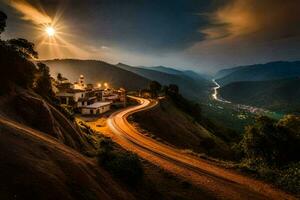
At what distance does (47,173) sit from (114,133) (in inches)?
1421

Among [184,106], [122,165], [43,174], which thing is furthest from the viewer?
[184,106]

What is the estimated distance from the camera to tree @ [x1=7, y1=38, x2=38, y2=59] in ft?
136

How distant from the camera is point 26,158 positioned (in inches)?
538

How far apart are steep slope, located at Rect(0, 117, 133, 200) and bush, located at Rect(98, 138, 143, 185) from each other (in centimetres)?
143

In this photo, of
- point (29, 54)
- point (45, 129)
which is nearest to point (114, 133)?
point (29, 54)

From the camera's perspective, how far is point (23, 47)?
4259 centimetres

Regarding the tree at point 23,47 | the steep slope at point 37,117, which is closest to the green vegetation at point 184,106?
the tree at point 23,47

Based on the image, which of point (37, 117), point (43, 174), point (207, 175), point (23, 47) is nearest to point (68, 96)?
point (23, 47)

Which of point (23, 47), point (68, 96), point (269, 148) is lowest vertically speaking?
point (269, 148)

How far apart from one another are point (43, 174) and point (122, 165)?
7731 millimetres

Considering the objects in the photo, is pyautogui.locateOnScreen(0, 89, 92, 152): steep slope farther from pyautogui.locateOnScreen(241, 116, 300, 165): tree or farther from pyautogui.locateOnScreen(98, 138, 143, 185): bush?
pyautogui.locateOnScreen(241, 116, 300, 165): tree

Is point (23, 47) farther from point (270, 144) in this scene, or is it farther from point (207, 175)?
point (270, 144)

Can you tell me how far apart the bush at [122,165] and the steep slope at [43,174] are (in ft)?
4.69

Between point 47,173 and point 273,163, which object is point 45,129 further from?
point 273,163
